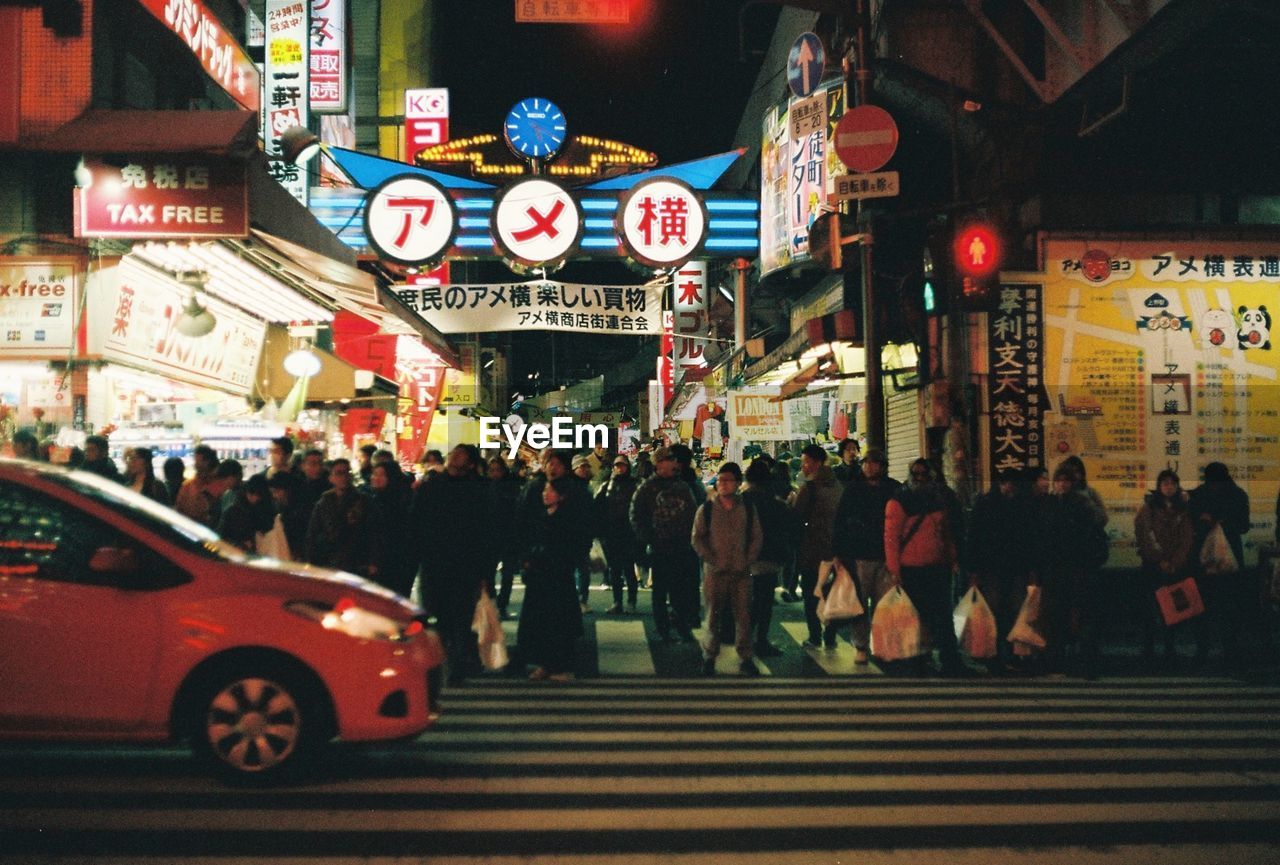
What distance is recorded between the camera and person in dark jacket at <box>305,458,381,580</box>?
33.4 feet

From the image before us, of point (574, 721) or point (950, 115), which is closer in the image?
point (574, 721)

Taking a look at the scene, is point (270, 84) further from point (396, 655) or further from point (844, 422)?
point (396, 655)

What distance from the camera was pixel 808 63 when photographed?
1627cm

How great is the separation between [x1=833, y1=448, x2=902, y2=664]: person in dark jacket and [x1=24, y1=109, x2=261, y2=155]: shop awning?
22.4 ft

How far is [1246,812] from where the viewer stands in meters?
5.72

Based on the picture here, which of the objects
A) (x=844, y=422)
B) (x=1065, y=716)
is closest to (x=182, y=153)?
(x=1065, y=716)

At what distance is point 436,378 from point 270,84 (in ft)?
26.3

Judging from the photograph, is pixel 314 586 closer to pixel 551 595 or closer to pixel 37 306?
pixel 551 595

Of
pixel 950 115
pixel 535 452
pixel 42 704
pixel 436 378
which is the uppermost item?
pixel 950 115

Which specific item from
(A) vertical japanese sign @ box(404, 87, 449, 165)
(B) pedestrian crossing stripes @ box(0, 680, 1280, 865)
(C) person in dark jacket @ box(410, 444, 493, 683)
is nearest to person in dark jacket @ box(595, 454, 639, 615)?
(C) person in dark jacket @ box(410, 444, 493, 683)

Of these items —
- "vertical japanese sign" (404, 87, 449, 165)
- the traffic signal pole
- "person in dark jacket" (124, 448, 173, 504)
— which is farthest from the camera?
"vertical japanese sign" (404, 87, 449, 165)

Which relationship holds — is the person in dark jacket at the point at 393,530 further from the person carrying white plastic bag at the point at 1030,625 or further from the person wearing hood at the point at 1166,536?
the person wearing hood at the point at 1166,536

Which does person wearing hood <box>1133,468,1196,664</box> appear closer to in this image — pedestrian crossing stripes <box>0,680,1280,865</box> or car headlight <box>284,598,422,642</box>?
pedestrian crossing stripes <box>0,680,1280,865</box>

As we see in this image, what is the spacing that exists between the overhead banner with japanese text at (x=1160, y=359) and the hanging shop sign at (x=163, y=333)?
429 inches
